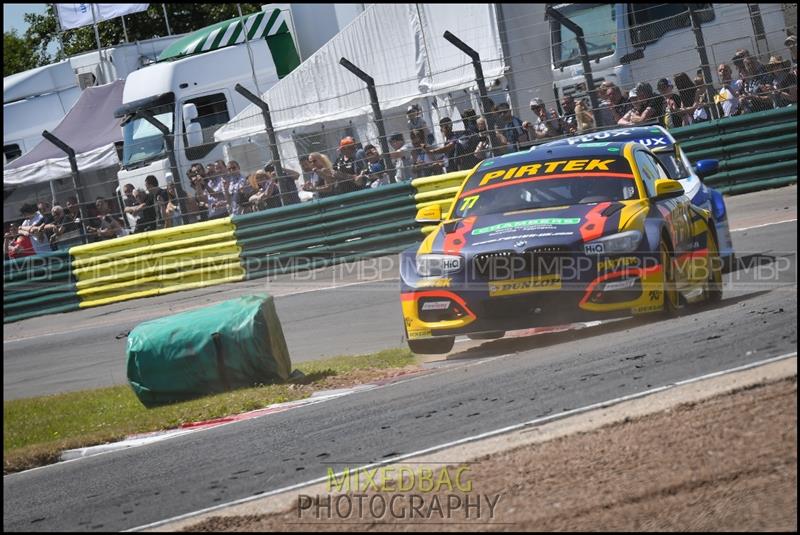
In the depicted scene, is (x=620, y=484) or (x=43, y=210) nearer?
(x=620, y=484)

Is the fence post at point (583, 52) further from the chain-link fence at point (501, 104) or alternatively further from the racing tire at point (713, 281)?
the racing tire at point (713, 281)

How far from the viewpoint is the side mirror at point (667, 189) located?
30.0 feet

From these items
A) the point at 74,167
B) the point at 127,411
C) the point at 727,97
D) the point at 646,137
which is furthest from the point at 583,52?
the point at 127,411

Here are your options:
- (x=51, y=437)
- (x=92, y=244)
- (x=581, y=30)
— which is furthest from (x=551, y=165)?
(x=92, y=244)

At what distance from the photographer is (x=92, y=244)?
1859 centimetres

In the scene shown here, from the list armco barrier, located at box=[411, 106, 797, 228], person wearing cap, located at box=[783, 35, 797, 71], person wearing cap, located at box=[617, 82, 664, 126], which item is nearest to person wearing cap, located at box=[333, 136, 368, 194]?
armco barrier, located at box=[411, 106, 797, 228]

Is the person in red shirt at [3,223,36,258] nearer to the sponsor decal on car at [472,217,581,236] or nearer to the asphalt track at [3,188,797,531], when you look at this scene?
the asphalt track at [3,188,797,531]

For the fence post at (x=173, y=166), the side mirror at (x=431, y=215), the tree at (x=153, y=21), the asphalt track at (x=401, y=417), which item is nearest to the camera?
the asphalt track at (x=401, y=417)

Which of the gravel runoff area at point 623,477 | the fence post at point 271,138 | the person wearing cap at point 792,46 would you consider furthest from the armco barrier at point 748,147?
the gravel runoff area at point 623,477

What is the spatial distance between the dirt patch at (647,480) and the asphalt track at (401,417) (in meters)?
0.78

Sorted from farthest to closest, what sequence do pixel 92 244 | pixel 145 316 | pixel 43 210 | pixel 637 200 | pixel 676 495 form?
1. pixel 43 210
2. pixel 92 244
3. pixel 145 316
4. pixel 637 200
5. pixel 676 495

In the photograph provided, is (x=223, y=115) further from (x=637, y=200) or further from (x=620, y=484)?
(x=620, y=484)

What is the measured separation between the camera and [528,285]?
8602mm

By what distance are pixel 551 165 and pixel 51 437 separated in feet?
15.9
